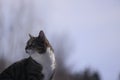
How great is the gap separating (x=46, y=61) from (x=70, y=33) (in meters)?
0.74

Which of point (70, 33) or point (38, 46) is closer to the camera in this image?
point (38, 46)

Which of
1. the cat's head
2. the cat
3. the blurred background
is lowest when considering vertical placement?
the cat

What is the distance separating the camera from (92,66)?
7.77 ft

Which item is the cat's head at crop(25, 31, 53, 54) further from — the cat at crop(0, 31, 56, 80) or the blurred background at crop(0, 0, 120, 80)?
the blurred background at crop(0, 0, 120, 80)

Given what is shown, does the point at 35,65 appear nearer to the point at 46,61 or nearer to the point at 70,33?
the point at 46,61

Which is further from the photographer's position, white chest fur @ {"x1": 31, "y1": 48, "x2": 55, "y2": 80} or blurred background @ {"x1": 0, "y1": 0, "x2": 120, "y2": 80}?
blurred background @ {"x1": 0, "y1": 0, "x2": 120, "y2": 80}

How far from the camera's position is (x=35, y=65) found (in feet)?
5.36

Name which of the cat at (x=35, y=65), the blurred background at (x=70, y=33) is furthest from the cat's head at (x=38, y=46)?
the blurred background at (x=70, y=33)

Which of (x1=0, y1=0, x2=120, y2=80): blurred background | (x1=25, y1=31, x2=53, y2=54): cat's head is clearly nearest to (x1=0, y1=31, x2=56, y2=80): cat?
(x1=25, y1=31, x2=53, y2=54): cat's head

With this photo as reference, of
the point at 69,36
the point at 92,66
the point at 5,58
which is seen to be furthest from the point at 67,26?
the point at 5,58

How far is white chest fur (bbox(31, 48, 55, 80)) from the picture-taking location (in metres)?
1.64

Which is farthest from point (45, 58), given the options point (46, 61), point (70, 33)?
point (70, 33)

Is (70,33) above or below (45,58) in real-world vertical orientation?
above

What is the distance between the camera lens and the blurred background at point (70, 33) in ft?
7.41
